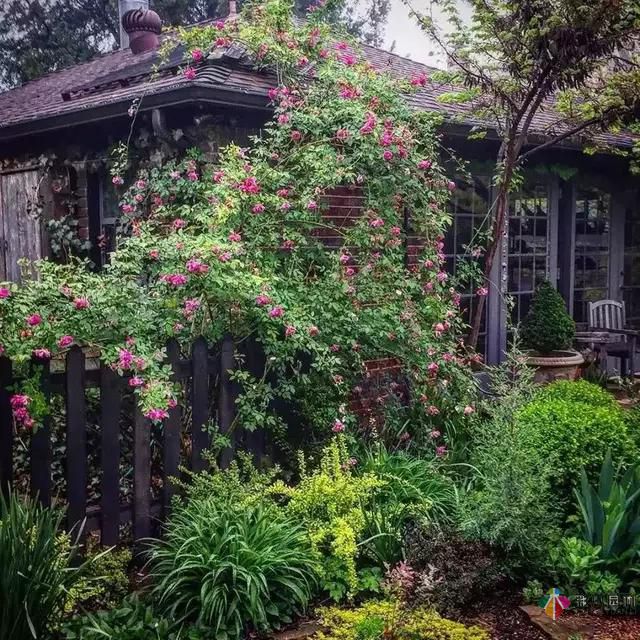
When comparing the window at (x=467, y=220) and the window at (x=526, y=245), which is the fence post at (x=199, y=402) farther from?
the window at (x=526, y=245)

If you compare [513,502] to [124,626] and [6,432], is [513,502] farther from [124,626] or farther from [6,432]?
[6,432]

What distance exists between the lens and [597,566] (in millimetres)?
3623

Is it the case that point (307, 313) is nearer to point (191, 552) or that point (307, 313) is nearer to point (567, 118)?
point (191, 552)

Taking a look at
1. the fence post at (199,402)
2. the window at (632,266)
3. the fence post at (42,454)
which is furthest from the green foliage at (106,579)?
the window at (632,266)

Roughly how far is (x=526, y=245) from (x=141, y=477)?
6.62 m

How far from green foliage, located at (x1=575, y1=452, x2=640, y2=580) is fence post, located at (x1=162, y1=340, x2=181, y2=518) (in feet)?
6.89

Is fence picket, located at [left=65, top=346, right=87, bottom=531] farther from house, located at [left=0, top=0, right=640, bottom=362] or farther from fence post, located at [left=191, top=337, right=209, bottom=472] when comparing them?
house, located at [left=0, top=0, right=640, bottom=362]

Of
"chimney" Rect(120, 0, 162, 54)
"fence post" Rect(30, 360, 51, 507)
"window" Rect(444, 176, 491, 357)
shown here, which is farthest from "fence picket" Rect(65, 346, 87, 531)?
"chimney" Rect(120, 0, 162, 54)

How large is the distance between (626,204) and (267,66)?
22.2ft

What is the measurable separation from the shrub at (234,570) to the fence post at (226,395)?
0.56m

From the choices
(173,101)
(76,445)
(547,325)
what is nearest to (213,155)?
(173,101)

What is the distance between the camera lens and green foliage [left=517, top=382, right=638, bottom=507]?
4105mm

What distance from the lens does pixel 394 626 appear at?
3158mm

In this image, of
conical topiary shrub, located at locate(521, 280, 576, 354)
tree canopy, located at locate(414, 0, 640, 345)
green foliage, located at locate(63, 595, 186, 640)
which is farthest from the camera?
conical topiary shrub, located at locate(521, 280, 576, 354)
